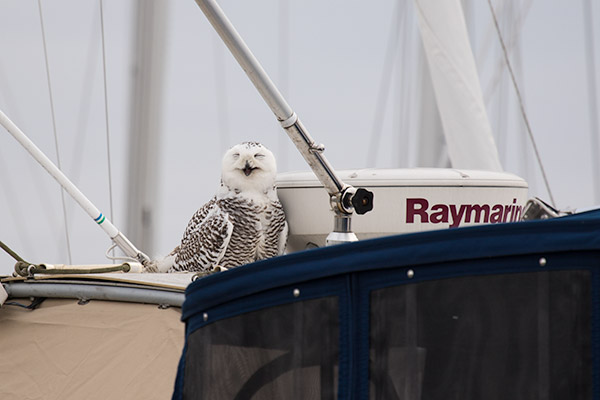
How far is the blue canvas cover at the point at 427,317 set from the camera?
1.14 meters

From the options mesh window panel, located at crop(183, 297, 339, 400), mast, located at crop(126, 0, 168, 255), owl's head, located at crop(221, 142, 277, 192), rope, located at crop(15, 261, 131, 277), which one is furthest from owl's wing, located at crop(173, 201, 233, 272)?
mesh window panel, located at crop(183, 297, 339, 400)

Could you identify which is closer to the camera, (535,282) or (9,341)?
(535,282)

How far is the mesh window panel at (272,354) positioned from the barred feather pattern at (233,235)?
1.33 meters

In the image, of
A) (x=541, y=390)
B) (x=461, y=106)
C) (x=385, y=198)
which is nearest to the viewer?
(x=541, y=390)

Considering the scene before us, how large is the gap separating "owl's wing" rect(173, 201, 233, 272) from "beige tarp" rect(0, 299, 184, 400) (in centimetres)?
58

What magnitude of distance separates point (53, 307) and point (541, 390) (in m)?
1.46

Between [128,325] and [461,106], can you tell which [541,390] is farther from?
[461,106]

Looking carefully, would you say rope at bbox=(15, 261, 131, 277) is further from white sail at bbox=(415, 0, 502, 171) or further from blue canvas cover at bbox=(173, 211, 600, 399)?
white sail at bbox=(415, 0, 502, 171)

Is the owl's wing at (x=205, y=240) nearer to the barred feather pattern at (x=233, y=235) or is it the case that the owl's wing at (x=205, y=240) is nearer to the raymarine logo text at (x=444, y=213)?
the barred feather pattern at (x=233, y=235)

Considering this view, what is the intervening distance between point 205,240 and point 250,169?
0.26 metres

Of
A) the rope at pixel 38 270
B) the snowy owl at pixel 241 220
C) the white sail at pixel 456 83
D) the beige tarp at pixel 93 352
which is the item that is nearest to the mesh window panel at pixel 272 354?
the beige tarp at pixel 93 352

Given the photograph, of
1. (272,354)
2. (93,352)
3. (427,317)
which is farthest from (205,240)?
(427,317)

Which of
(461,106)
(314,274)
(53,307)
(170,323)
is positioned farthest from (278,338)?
(461,106)

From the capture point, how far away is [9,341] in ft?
7.32
